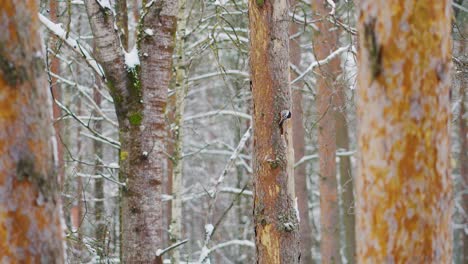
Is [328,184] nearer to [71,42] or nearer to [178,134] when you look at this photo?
[178,134]

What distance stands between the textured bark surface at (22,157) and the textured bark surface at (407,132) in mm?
1114

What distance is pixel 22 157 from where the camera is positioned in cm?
225

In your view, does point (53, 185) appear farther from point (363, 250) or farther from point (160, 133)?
point (160, 133)

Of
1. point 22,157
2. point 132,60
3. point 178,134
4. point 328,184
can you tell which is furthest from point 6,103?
point 328,184

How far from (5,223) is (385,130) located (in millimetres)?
1303

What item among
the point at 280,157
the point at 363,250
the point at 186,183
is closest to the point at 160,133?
the point at 280,157

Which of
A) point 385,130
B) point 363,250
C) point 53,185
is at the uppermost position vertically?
point 385,130

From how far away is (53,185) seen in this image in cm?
233

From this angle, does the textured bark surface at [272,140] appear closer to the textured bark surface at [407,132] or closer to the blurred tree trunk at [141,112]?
the blurred tree trunk at [141,112]

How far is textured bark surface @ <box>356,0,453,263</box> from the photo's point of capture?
2.44m

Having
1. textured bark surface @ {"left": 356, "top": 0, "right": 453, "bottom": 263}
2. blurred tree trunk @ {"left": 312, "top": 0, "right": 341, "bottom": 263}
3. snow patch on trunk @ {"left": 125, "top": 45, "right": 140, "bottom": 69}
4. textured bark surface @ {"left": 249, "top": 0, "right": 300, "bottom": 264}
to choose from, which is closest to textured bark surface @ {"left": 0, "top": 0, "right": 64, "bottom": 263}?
textured bark surface @ {"left": 356, "top": 0, "right": 453, "bottom": 263}

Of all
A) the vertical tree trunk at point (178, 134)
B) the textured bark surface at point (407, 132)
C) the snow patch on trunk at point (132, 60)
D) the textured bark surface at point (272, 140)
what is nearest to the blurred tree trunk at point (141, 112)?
the snow patch on trunk at point (132, 60)

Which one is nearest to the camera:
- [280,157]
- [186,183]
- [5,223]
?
[5,223]

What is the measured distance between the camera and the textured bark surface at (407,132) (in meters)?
2.44
